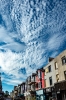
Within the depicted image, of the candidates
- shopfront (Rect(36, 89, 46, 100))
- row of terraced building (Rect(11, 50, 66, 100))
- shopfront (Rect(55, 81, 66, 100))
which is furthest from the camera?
shopfront (Rect(36, 89, 46, 100))

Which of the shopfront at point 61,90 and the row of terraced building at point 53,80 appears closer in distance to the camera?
the shopfront at point 61,90

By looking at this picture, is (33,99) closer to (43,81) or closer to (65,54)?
(43,81)

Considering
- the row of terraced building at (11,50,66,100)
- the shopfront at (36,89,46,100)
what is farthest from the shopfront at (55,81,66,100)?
the shopfront at (36,89,46,100)

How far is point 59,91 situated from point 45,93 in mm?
8703

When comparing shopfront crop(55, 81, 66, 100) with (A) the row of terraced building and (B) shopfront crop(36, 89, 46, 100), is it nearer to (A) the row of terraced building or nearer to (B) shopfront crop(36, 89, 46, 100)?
(A) the row of terraced building

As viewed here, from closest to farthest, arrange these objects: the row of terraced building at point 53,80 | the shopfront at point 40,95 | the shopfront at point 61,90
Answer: the shopfront at point 61,90
the row of terraced building at point 53,80
the shopfront at point 40,95

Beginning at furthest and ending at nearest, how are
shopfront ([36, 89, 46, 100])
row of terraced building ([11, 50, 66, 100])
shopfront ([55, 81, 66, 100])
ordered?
1. shopfront ([36, 89, 46, 100])
2. row of terraced building ([11, 50, 66, 100])
3. shopfront ([55, 81, 66, 100])

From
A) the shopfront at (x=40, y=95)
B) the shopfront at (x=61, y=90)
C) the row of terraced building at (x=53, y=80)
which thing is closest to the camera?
the shopfront at (x=61, y=90)

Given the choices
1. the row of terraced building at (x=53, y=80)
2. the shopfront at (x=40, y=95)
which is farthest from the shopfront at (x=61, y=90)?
the shopfront at (x=40, y=95)

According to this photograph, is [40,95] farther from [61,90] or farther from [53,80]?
[61,90]

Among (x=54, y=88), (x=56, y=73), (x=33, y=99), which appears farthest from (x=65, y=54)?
(x=33, y=99)

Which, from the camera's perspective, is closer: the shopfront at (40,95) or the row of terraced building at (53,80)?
the row of terraced building at (53,80)

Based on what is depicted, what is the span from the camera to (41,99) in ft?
140

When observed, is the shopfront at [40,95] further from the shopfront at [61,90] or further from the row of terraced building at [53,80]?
the shopfront at [61,90]
